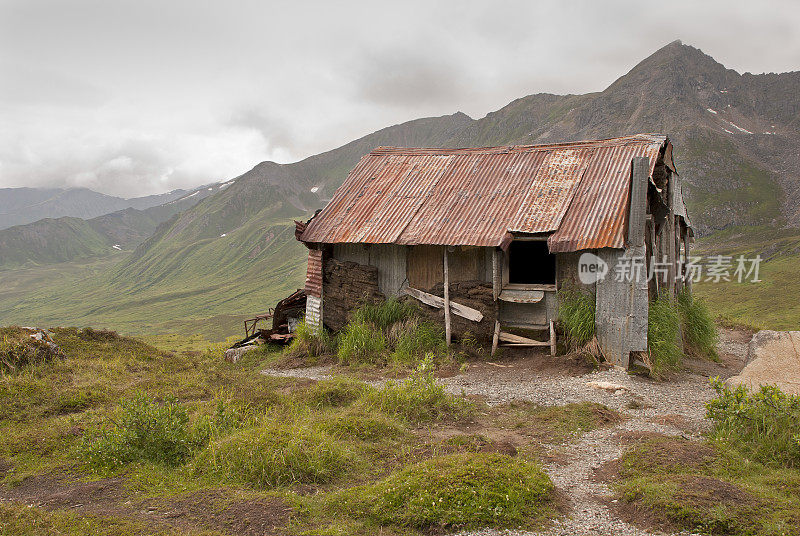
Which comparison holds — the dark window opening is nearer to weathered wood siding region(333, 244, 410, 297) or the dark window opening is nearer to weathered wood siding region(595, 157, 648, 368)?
weathered wood siding region(333, 244, 410, 297)

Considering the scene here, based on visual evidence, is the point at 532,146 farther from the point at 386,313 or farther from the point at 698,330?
the point at 698,330

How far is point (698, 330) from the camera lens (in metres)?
16.4

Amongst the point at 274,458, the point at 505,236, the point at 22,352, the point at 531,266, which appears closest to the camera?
the point at 274,458

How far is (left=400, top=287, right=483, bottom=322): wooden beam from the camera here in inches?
590

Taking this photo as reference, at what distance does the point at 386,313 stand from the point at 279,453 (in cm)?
915

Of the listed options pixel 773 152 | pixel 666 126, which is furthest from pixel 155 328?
pixel 773 152

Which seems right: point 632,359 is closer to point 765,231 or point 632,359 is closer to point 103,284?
point 765,231

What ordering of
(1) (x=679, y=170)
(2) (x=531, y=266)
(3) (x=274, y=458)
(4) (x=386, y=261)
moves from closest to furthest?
1. (3) (x=274, y=458)
2. (4) (x=386, y=261)
3. (2) (x=531, y=266)
4. (1) (x=679, y=170)

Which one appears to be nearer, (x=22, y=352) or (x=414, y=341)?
(x=22, y=352)

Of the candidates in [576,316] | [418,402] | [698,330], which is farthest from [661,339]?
[418,402]

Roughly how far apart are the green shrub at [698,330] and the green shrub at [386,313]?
8.43 metres

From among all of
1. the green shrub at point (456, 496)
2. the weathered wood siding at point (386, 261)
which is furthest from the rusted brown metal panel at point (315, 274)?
the green shrub at point (456, 496)

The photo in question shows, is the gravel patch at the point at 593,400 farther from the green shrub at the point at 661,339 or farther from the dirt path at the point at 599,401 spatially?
the green shrub at the point at 661,339

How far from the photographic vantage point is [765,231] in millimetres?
108062
